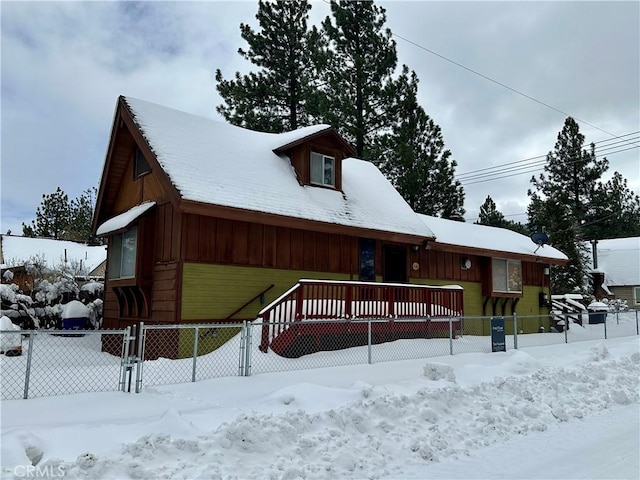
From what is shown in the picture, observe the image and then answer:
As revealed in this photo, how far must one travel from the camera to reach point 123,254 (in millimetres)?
13281

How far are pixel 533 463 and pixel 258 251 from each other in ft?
27.8

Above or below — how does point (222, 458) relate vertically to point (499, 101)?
below

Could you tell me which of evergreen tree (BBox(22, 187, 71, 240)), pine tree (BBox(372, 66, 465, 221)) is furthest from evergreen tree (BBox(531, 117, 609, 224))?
evergreen tree (BBox(22, 187, 71, 240))

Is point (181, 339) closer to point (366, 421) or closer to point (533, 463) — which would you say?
point (366, 421)

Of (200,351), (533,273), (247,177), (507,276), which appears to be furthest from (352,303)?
(533,273)

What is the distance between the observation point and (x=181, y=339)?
11203 millimetres

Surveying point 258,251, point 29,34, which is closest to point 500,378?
point 258,251

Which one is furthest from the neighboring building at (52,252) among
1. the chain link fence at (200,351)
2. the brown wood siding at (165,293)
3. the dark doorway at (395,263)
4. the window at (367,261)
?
the window at (367,261)

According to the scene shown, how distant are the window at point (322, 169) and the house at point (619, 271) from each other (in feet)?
93.1

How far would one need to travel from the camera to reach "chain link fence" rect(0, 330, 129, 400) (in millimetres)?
7195

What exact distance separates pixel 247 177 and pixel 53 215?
43684 millimetres

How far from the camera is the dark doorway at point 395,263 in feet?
51.8

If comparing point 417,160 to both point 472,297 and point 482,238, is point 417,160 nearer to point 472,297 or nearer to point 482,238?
point 482,238

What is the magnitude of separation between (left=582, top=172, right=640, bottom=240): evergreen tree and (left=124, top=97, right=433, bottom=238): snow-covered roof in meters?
31.8
